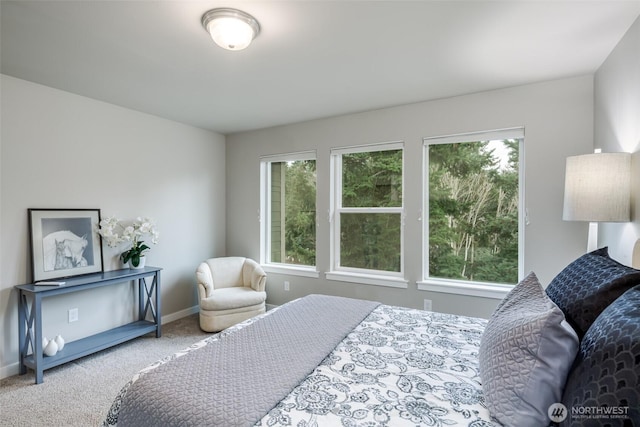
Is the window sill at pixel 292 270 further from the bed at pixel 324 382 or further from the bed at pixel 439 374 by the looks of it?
the bed at pixel 439 374

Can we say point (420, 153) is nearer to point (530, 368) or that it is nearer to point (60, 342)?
point (530, 368)

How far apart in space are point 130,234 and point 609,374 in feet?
11.9

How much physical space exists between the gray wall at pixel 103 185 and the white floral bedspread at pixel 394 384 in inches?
109

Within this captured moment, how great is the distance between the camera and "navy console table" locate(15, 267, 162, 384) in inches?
94.5

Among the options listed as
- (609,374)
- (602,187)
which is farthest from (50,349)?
(602,187)

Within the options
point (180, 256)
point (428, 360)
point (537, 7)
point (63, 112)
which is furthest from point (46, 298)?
point (537, 7)

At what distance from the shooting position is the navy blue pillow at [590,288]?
3.67 feet

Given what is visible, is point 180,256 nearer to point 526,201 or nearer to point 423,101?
point 423,101

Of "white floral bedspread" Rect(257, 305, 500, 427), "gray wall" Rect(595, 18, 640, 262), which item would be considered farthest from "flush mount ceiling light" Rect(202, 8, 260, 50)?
"gray wall" Rect(595, 18, 640, 262)

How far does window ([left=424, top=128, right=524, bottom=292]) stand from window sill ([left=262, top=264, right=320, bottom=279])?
1.37m

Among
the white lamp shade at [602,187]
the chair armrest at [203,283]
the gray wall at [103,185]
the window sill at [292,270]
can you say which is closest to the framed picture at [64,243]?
the gray wall at [103,185]

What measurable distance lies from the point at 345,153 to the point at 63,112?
2.78 meters

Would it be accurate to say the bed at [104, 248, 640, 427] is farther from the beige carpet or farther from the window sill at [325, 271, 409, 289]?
the window sill at [325, 271, 409, 289]

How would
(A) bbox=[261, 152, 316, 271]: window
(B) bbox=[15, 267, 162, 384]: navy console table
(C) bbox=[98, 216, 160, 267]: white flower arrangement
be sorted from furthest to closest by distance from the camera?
(A) bbox=[261, 152, 316, 271]: window < (C) bbox=[98, 216, 160, 267]: white flower arrangement < (B) bbox=[15, 267, 162, 384]: navy console table
